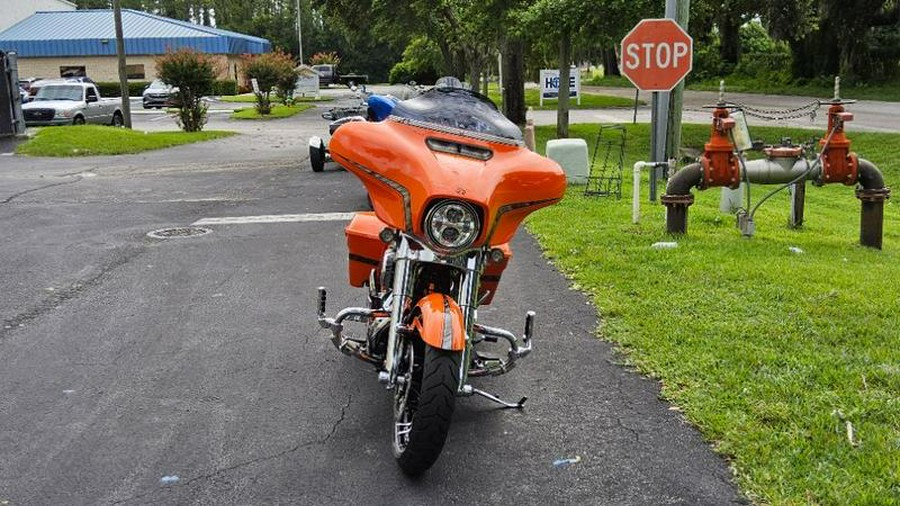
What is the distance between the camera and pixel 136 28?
61562 millimetres

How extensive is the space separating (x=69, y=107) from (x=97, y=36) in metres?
36.7

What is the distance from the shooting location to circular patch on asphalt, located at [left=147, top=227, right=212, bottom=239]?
31.6 ft

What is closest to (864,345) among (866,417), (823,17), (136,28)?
(866,417)

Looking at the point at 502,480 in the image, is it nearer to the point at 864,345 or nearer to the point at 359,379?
the point at 359,379

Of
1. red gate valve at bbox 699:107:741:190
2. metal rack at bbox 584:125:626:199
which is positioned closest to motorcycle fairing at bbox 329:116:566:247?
red gate valve at bbox 699:107:741:190

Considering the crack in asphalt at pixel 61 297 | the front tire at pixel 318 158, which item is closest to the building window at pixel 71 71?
the front tire at pixel 318 158

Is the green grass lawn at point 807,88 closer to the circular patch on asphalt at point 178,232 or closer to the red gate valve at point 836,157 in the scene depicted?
the red gate valve at point 836,157

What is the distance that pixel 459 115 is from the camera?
13.9 feet

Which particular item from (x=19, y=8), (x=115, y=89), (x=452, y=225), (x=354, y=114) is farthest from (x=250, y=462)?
(x=19, y=8)

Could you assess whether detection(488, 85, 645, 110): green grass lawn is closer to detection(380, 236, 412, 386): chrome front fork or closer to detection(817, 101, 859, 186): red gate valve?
detection(817, 101, 859, 186): red gate valve

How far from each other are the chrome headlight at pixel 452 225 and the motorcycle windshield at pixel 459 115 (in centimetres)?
50

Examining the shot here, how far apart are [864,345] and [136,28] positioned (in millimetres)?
63545

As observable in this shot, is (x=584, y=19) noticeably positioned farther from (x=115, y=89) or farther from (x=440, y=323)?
(x=115, y=89)

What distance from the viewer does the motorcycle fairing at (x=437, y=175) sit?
3.79m
